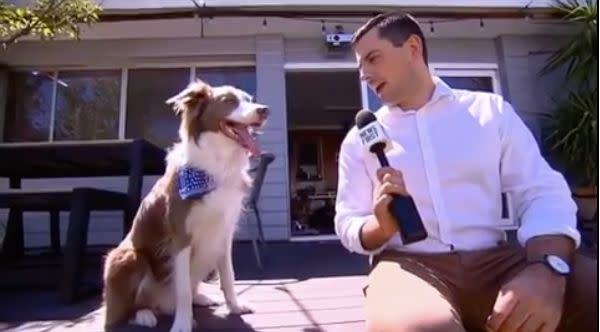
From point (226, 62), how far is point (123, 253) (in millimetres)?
4143

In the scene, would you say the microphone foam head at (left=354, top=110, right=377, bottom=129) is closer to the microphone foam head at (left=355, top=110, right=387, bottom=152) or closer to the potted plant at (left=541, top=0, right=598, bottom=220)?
the microphone foam head at (left=355, top=110, right=387, bottom=152)

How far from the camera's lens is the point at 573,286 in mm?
1226

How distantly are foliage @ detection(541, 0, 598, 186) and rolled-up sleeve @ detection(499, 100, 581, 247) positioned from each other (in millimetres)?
4354

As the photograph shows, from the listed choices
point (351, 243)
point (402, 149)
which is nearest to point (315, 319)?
point (351, 243)

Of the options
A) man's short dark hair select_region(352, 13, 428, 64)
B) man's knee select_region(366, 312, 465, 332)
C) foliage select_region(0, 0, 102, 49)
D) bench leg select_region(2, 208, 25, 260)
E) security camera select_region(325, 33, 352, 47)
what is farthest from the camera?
security camera select_region(325, 33, 352, 47)

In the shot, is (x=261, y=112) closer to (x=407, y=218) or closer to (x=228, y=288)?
(x=228, y=288)

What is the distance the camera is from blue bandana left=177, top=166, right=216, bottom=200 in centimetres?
218

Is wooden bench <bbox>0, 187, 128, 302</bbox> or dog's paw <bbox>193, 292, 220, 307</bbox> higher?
wooden bench <bbox>0, 187, 128, 302</bbox>

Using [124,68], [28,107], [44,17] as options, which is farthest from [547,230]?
[28,107]

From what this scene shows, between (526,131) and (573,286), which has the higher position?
(526,131)

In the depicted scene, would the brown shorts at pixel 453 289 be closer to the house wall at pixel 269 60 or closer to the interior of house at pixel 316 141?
the house wall at pixel 269 60

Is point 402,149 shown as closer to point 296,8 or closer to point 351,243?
point 351,243

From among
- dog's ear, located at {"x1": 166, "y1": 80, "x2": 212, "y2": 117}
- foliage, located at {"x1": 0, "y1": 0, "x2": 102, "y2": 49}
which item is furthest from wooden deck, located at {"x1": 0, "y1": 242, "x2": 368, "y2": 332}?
foliage, located at {"x1": 0, "y1": 0, "x2": 102, "y2": 49}

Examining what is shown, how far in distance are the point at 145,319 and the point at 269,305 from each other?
58 cm
